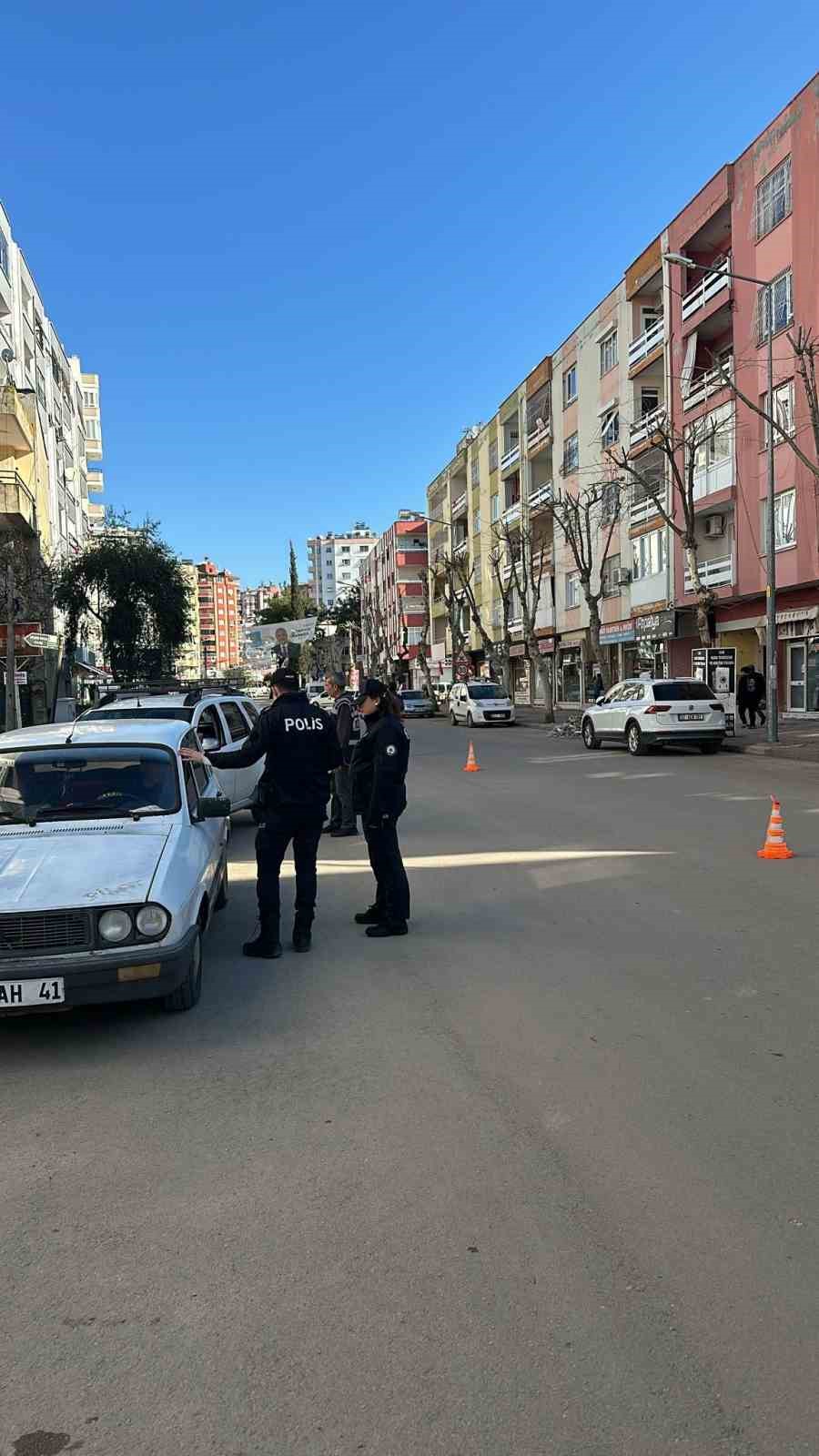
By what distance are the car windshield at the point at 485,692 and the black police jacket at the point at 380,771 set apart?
108 ft

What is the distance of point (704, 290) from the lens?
3219cm

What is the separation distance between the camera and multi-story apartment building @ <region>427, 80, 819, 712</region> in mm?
27656

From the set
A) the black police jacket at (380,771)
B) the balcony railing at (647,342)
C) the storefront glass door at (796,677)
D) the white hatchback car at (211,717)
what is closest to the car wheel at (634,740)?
the storefront glass door at (796,677)

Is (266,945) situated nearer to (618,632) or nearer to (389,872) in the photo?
(389,872)

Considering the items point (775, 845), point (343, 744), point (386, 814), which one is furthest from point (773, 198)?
point (386, 814)

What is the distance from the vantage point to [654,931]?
7152 millimetres

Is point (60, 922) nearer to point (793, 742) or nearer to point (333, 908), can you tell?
point (333, 908)

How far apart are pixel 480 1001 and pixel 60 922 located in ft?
7.31

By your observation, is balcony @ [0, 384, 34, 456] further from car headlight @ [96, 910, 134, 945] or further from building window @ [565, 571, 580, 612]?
car headlight @ [96, 910, 134, 945]

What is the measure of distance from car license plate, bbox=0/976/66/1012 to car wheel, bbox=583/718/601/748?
68.4ft

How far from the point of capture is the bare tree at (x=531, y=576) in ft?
139

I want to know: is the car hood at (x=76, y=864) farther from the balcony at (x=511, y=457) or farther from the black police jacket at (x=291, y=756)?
the balcony at (x=511, y=457)

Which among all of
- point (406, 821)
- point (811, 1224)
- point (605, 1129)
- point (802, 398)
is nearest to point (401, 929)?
point (605, 1129)

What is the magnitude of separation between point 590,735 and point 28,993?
69.9 feet
